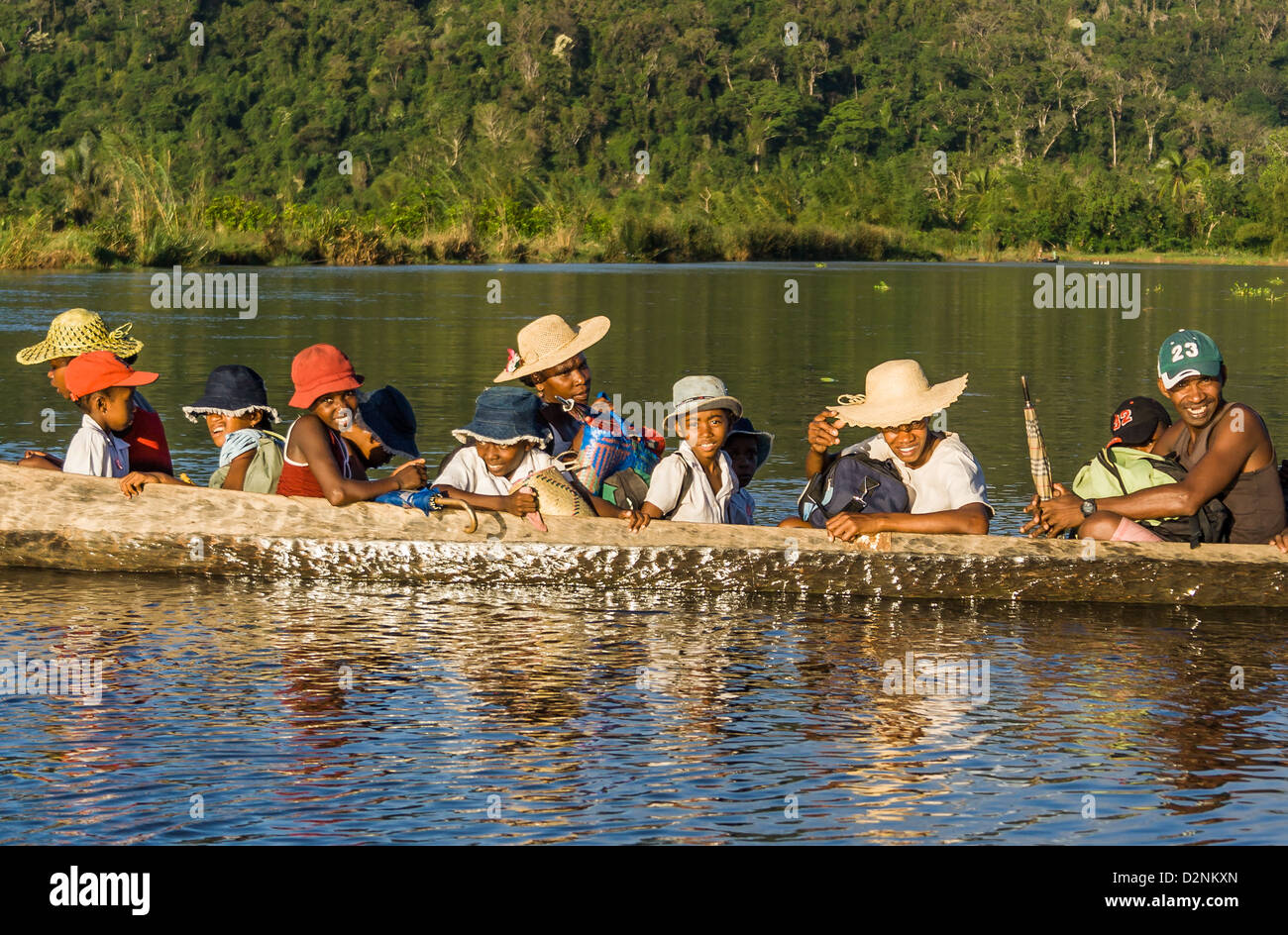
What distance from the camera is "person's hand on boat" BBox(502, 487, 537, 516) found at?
8.02m

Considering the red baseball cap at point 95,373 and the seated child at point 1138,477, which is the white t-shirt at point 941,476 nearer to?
the seated child at point 1138,477

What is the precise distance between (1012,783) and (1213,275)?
154 ft

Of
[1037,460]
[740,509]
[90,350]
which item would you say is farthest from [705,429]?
[90,350]

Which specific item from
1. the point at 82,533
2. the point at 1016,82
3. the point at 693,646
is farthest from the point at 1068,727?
the point at 1016,82

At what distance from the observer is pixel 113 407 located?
8.48 meters

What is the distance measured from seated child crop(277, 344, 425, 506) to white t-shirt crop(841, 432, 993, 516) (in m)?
2.04

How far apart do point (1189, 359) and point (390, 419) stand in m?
3.81

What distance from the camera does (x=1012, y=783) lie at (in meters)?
5.73

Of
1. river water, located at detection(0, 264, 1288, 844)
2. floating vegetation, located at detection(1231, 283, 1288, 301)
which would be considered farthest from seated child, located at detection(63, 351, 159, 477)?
floating vegetation, located at detection(1231, 283, 1288, 301)

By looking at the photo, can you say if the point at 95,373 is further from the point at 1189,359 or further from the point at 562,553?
the point at 1189,359

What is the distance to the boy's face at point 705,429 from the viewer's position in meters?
7.73

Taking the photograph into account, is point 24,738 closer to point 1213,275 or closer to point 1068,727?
point 1068,727

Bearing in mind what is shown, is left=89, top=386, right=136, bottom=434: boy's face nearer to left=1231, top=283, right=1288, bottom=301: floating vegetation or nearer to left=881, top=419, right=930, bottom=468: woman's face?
left=881, top=419, right=930, bottom=468: woman's face
